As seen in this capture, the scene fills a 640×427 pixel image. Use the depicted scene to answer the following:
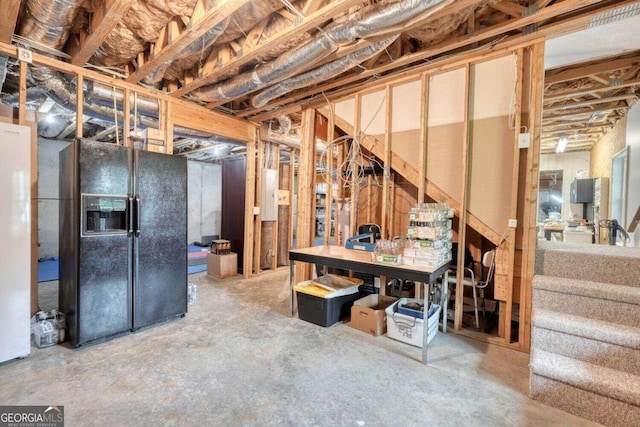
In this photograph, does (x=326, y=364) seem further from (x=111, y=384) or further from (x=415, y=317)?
Result: (x=111, y=384)

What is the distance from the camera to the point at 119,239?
2.89 metres

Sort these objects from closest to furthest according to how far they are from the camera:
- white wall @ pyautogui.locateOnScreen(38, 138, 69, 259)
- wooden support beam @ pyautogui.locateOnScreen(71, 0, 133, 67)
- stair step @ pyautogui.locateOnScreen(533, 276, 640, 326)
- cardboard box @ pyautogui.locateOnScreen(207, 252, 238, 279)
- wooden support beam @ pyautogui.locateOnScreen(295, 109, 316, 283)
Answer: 1. stair step @ pyautogui.locateOnScreen(533, 276, 640, 326)
2. wooden support beam @ pyautogui.locateOnScreen(71, 0, 133, 67)
3. wooden support beam @ pyautogui.locateOnScreen(295, 109, 316, 283)
4. cardboard box @ pyautogui.locateOnScreen(207, 252, 238, 279)
5. white wall @ pyautogui.locateOnScreen(38, 138, 69, 259)

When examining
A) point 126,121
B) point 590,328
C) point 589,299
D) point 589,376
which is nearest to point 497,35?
point 589,299

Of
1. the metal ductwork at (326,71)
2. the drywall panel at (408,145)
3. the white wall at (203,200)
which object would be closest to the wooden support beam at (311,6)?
the metal ductwork at (326,71)

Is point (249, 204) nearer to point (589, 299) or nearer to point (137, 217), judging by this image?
point (137, 217)

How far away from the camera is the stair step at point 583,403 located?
5.82 feet

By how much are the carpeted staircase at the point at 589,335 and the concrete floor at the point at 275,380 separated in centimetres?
17

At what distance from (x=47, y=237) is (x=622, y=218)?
459 inches

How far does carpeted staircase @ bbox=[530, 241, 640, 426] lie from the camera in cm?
184

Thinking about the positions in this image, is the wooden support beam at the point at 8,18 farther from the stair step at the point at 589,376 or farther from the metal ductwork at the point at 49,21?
the stair step at the point at 589,376

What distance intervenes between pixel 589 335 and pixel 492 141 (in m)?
1.86

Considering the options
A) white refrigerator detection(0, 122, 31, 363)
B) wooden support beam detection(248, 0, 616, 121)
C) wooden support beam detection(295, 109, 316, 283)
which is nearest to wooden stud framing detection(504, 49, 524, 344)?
wooden support beam detection(248, 0, 616, 121)

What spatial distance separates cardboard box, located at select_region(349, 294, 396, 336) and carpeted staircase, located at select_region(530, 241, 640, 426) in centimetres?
131

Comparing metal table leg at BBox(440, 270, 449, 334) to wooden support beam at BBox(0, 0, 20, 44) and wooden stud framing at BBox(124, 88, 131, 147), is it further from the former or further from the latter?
wooden support beam at BBox(0, 0, 20, 44)
